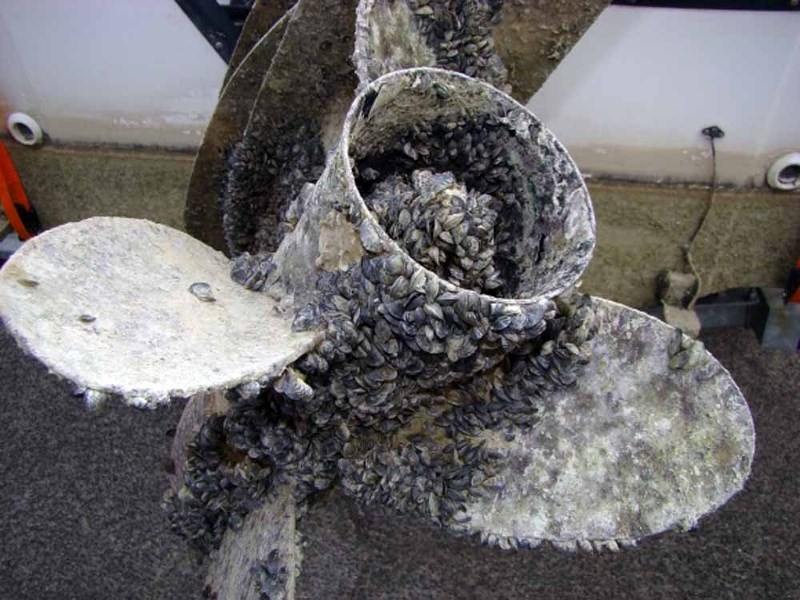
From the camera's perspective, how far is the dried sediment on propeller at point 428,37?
1.69 meters

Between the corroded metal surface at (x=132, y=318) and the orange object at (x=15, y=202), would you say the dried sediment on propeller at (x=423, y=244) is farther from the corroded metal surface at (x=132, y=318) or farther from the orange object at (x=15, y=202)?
the orange object at (x=15, y=202)

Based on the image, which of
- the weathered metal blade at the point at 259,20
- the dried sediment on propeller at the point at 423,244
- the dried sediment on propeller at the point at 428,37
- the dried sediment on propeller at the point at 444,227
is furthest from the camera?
the weathered metal blade at the point at 259,20

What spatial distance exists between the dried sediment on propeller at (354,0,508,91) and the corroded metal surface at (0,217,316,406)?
561 mm

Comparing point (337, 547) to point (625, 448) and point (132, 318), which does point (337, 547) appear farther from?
point (132, 318)

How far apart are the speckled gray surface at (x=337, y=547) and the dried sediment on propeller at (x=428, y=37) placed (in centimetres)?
161

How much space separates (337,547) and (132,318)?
1915 millimetres

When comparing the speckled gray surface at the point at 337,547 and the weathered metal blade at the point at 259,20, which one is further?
the speckled gray surface at the point at 337,547

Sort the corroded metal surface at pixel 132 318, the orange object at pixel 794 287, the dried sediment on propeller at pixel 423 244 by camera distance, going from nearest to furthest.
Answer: the corroded metal surface at pixel 132 318, the dried sediment on propeller at pixel 423 244, the orange object at pixel 794 287

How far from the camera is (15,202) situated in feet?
12.4

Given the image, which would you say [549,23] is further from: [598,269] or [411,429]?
[598,269]

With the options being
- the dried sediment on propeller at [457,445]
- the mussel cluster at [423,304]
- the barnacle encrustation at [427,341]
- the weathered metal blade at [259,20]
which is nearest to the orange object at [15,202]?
the weathered metal blade at [259,20]

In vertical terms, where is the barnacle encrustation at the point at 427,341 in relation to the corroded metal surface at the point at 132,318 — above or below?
below

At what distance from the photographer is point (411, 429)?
177 cm

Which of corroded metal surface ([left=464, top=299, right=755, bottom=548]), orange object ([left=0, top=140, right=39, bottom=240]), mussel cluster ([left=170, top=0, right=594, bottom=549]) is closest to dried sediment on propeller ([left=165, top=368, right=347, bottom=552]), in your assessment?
mussel cluster ([left=170, top=0, right=594, bottom=549])
